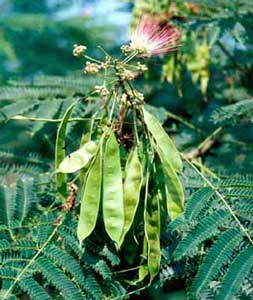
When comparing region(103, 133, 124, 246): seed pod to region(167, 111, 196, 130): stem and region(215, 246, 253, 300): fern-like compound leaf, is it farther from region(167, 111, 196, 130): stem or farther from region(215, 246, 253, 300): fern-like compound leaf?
region(167, 111, 196, 130): stem

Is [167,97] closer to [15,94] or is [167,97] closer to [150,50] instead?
[15,94]

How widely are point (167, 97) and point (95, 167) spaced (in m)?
1.40

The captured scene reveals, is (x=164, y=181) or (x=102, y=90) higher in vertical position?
(x=102, y=90)

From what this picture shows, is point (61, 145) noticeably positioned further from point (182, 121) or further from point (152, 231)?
point (182, 121)

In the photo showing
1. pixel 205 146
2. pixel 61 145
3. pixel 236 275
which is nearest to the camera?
pixel 236 275

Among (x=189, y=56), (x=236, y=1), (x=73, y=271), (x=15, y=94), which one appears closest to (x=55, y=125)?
(x=15, y=94)

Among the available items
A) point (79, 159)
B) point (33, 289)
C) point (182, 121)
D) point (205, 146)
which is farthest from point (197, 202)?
point (182, 121)

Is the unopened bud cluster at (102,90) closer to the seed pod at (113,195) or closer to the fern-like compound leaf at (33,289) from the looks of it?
the seed pod at (113,195)

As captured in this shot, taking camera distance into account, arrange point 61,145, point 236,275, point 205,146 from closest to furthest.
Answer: point 236,275 < point 61,145 < point 205,146

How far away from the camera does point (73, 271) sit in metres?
1.62

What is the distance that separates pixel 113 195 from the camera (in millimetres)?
1552

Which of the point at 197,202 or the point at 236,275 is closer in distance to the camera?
the point at 236,275

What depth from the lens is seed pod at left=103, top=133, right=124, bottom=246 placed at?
1.55 m

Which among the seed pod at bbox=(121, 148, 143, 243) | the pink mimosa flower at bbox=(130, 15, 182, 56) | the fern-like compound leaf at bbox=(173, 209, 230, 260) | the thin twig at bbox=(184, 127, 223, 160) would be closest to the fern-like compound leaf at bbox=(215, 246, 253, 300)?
the fern-like compound leaf at bbox=(173, 209, 230, 260)
